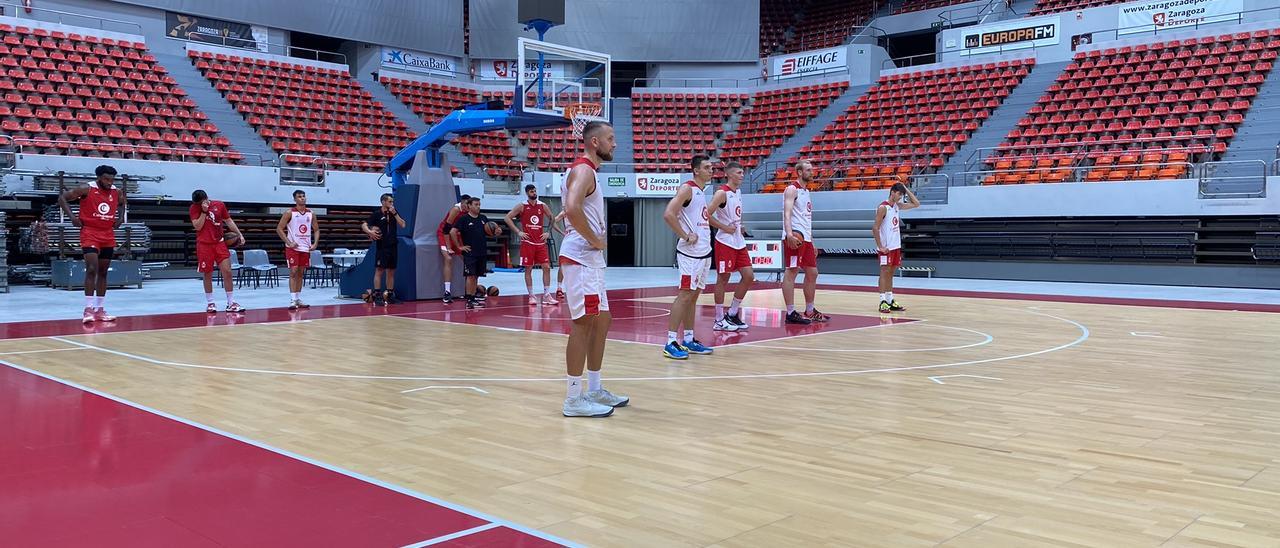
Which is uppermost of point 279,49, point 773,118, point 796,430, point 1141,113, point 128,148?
point 279,49

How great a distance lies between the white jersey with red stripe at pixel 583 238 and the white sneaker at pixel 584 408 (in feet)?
2.57

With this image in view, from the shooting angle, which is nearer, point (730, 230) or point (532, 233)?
point (730, 230)

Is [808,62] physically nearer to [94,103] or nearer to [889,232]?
[889,232]

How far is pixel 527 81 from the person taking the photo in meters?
17.3

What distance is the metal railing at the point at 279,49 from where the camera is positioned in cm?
2617

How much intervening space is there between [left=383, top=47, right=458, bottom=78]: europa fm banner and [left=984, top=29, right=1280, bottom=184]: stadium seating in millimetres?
18387

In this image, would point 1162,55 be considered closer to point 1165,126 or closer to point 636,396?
point 1165,126

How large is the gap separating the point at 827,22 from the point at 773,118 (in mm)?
8146

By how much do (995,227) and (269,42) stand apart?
21.1 meters

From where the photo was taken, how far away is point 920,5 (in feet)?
108

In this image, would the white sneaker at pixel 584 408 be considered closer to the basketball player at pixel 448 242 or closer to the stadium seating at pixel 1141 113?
the basketball player at pixel 448 242

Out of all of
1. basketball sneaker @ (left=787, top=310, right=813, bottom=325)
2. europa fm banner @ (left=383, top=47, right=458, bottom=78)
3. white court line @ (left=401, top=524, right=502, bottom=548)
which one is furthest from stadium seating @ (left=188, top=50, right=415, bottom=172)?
white court line @ (left=401, top=524, right=502, bottom=548)

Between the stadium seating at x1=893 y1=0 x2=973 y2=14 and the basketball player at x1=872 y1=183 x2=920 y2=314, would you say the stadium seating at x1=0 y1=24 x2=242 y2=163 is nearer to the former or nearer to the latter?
the basketball player at x1=872 y1=183 x2=920 y2=314

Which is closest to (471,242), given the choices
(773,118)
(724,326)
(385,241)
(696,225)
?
(385,241)
